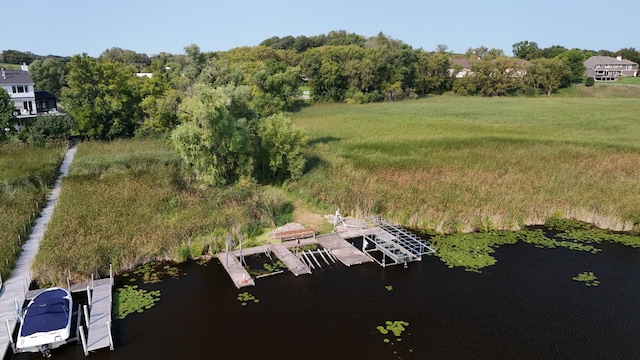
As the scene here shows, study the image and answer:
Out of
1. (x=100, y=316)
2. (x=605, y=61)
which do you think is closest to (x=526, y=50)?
(x=605, y=61)

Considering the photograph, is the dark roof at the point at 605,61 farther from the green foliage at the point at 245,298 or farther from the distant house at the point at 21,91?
the green foliage at the point at 245,298

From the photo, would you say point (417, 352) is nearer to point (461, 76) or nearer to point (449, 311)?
point (449, 311)

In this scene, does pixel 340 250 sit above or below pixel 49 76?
below

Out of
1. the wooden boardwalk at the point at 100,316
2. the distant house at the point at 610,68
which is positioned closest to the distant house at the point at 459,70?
the distant house at the point at 610,68

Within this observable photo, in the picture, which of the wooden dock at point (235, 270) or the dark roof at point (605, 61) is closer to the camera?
the wooden dock at point (235, 270)

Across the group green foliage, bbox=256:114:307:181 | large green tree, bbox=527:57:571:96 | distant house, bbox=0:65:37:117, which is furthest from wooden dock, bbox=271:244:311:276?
large green tree, bbox=527:57:571:96

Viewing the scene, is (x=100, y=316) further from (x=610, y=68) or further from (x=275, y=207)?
(x=610, y=68)
